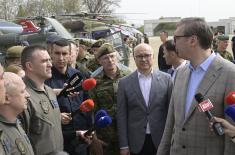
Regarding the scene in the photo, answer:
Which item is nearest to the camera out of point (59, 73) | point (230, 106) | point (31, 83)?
point (230, 106)

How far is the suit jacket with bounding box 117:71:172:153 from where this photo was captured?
4520mm

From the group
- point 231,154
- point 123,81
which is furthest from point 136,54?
point 231,154

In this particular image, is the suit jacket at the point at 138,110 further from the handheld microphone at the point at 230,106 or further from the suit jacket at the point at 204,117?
the handheld microphone at the point at 230,106

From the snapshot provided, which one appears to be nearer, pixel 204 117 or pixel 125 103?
pixel 204 117

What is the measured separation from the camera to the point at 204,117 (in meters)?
3.27

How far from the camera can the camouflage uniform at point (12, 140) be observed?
274 cm

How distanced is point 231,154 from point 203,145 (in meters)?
0.22

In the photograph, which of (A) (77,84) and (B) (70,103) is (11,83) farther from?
(B) (70,103)

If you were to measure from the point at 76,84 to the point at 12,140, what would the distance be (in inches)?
57.2

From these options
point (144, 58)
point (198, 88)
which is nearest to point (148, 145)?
point (144, 58)

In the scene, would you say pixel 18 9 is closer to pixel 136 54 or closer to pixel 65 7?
pixel 65 7

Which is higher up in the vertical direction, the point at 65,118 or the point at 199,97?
the point at 199,97

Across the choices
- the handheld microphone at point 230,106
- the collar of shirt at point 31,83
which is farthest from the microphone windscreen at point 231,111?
the collar of shirt at point 31,83

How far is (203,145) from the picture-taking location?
10.8 ft
